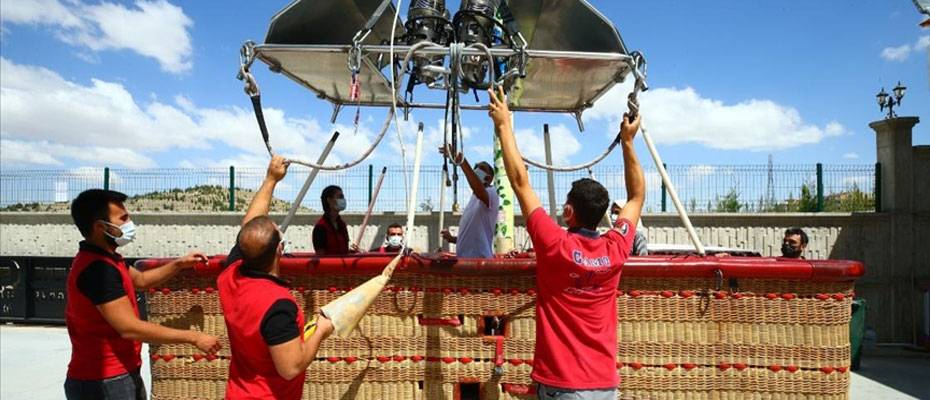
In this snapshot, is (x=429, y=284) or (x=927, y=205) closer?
(x=429, y=284)

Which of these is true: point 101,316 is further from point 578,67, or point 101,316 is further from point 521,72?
point 578,67

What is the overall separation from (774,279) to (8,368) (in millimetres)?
8737

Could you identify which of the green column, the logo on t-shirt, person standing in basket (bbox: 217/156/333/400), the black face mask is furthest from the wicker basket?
the green column

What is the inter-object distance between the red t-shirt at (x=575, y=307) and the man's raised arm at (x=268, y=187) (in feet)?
4.34

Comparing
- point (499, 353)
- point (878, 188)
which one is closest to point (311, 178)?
point (499, 353)

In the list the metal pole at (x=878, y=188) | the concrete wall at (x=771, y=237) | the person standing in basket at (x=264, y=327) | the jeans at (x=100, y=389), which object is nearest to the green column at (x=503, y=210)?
the concrete wall at (x=771, y=237)

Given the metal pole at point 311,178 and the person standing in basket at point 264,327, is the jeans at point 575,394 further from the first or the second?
the metal pole at point 311,178

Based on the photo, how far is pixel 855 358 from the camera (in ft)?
26.9

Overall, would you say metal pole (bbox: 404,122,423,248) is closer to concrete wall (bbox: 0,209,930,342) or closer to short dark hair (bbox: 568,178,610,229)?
short dark hair (bbox: 568,178,610,229)

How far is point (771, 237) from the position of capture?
412 inches

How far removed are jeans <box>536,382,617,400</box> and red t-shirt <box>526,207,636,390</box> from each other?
21mm

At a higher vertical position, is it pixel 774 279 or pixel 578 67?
pixel 578 67

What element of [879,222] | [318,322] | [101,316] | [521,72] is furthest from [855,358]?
[101,316]

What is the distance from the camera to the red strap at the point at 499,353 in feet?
9.62
